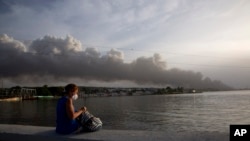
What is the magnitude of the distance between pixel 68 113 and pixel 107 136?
0.95 metres

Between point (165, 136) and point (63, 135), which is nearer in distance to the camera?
point (165, 136)

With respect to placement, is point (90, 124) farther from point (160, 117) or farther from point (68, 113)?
point (160, 117)

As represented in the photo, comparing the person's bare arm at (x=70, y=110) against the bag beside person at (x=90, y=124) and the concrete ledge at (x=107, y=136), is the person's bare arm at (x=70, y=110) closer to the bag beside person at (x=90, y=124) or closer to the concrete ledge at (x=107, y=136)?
the bag beside person at (x=90, y=124)

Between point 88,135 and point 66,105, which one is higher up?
point 66,105

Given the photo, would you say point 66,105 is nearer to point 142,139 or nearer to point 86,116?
point 86,116

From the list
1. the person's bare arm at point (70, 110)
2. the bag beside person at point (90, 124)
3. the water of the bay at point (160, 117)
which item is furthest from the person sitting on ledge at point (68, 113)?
the water of the bay at point (160, 117)

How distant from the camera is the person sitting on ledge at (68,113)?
18.3 ft

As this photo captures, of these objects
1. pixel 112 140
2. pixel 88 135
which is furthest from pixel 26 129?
pixel 112 140

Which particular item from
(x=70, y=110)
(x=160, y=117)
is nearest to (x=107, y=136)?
(x=70, y=110)

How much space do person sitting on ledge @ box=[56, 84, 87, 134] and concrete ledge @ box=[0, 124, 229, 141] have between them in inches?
8.2

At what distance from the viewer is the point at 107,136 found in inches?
203

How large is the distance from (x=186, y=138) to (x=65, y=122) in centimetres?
231

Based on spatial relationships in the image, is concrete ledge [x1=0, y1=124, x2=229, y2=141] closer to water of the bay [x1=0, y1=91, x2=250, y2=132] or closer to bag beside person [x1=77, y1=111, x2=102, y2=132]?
bag beside person [x1=77, y1=111, x2=102, y2=132]

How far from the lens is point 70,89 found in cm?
568
